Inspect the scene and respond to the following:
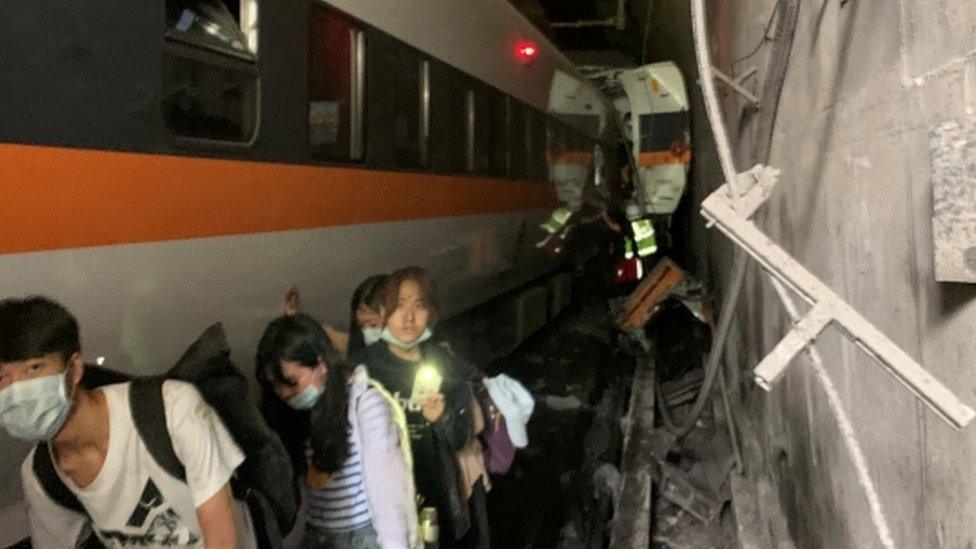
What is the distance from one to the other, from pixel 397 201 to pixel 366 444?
210 cm

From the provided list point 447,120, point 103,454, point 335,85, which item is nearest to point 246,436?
point 103,454

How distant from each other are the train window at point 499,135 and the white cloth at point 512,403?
3456mm

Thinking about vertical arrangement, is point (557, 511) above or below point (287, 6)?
below

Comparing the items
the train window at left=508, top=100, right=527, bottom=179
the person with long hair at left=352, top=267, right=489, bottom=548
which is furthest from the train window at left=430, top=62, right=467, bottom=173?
the person with long hair at left=352, top=267, right=489, bottom=548

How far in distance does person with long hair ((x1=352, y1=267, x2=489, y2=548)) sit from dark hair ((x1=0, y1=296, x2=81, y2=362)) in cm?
113

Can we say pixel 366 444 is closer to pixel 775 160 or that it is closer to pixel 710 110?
pixel 710 110

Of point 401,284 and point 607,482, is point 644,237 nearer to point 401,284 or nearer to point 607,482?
point 607,482

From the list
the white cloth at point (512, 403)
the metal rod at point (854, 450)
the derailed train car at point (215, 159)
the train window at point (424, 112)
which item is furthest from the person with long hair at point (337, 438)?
the train window at point (424, 112)

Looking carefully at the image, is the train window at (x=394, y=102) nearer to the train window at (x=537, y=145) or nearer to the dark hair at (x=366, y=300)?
the dark hair at (x=366, y=300)

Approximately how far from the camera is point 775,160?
13.3 ft

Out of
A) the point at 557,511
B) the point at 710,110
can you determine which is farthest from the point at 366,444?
the point at 557,511

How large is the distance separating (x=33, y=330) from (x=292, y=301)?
5.69 ft

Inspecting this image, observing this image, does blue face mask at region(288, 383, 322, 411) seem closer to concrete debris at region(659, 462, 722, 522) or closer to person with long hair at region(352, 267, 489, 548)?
person with long hair at region(352, 267, 489, 548)

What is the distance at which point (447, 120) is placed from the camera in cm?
545
